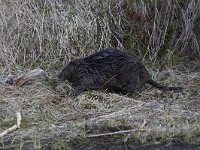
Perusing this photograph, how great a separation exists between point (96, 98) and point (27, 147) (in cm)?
135

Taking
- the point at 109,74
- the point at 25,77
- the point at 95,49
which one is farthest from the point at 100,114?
the point at 95,49

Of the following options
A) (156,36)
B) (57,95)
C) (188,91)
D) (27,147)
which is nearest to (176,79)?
(188,91)

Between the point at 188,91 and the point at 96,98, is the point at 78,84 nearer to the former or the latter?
the point at 96,98

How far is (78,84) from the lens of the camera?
5.50m

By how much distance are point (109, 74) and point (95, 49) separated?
1.28 metres

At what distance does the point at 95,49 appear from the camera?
6746mm

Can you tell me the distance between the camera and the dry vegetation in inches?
195

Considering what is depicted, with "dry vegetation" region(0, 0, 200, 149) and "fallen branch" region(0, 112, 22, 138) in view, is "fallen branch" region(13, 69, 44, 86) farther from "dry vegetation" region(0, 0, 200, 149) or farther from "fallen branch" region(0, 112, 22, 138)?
"fallen branch" region(0, 112, 22, 138)

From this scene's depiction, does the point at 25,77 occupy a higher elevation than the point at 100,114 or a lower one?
higher

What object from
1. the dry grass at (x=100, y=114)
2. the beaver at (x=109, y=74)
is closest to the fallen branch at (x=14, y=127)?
the dry grass at (x=100, y=114)

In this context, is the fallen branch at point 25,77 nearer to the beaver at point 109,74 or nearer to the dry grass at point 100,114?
the dry grass at point 100,114

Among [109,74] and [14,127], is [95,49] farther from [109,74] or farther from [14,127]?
[14,127]

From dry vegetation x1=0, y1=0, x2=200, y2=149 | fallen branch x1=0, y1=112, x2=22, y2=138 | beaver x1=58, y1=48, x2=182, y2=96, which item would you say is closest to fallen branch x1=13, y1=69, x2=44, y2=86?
dry vegetation x1=0, y1=0, x2=200, y2=149

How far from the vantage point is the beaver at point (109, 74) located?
549 cm
